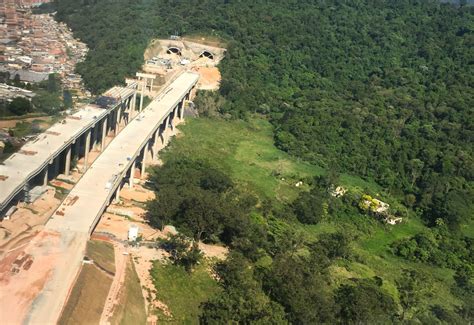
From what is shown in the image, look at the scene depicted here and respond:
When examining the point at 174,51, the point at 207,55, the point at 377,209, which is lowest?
the point at 377,209

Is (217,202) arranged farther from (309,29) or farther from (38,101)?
(309,29)

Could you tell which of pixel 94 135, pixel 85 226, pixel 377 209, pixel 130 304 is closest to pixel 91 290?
pixel 130 304

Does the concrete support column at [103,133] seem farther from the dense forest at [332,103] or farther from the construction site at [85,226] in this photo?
the dense forest at [332,103]

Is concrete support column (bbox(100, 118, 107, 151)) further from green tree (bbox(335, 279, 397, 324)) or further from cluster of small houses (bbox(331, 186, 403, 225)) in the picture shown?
green tree (bbox(335, 279, 397, 324))

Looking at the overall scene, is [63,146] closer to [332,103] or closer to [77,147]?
[77,147]

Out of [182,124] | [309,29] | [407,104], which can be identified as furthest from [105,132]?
[309,29]

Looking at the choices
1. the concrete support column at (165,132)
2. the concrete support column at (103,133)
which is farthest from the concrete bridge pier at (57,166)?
the concrete support column at (165,132)
